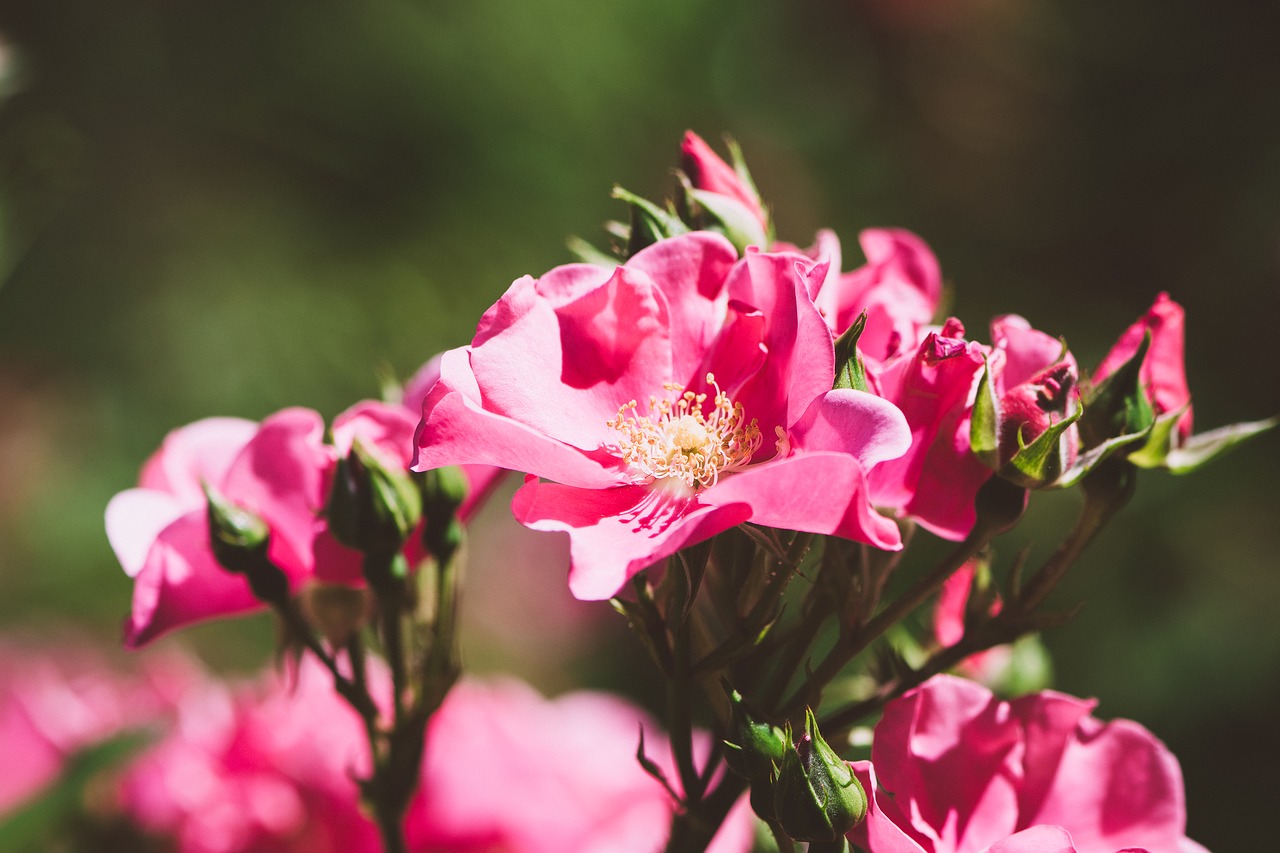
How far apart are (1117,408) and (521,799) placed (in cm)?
47

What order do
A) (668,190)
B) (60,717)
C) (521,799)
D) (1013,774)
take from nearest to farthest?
1. (1013,774)
2. (521,799)
3. (60,717)
4. (668,190)

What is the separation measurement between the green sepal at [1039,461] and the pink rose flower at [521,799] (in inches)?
13.7

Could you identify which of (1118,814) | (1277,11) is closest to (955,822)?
(1118,814)

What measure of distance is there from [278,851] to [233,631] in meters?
2.12

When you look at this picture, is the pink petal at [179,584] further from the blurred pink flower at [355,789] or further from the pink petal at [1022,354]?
the pink petal at [1022,354]

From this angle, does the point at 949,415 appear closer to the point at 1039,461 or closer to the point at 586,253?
the point at 1039,461

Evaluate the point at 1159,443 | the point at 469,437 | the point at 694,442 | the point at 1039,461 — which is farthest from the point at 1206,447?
the point at 469,437

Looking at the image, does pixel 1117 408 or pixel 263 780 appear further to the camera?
pixel 263 780

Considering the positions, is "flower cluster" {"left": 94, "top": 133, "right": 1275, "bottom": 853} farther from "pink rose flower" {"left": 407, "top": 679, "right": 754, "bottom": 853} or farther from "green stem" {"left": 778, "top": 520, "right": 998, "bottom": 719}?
"pink rose flower" {"left": 407, "top": 679, "right": 754, "bottom": 853}

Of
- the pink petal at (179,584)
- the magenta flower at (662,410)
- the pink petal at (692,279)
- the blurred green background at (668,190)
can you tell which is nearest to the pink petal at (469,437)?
the magenta flower at (662,410)

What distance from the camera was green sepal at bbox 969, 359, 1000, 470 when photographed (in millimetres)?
483

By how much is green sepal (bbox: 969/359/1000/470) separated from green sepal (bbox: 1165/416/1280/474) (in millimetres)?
113

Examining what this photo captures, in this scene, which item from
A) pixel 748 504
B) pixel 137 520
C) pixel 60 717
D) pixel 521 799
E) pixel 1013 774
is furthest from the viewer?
pixel 60 717

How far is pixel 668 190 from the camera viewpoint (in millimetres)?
3246
